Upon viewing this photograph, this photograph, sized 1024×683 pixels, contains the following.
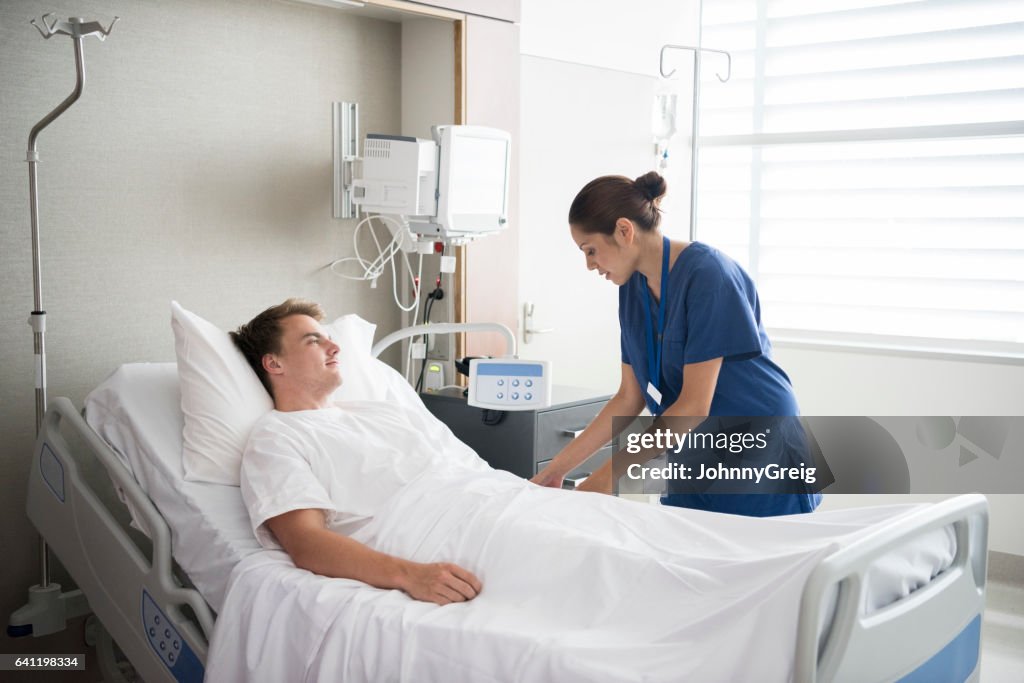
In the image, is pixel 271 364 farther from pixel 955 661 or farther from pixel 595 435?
pixel 955 661

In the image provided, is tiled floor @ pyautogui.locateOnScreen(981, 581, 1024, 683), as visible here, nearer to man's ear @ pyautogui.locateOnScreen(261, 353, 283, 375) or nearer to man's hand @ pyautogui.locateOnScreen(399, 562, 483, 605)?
man's hand @ pyautogui.locateOnScreen(399, 562, 483, 605)

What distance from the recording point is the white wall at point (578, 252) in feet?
11.1

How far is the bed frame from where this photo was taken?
136 cm

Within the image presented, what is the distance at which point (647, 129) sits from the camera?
3.83m

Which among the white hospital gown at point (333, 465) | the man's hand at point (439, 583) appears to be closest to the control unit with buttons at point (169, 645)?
the white hospital gown at point (333, 465)

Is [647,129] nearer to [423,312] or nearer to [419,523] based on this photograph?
[423,312]

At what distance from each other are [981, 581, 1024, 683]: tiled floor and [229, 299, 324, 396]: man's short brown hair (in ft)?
6.60

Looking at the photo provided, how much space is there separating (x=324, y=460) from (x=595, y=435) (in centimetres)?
62

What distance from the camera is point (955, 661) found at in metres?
1.67

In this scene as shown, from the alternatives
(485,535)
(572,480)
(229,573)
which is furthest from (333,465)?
(572,480)

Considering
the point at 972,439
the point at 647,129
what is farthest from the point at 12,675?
the point at 972,439

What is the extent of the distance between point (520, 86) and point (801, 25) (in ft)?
4.58

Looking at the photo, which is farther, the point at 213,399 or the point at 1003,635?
the point at 1003,635

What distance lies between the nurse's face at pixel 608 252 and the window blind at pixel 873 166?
2030 mm
